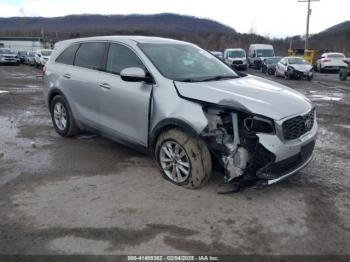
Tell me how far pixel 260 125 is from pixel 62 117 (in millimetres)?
3931

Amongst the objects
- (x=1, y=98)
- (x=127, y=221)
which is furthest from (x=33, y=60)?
(x=127, y=221)

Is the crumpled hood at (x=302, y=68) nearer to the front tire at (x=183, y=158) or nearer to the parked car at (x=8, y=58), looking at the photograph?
the front tire at (x=183, y=158)

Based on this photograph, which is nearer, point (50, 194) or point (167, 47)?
point (50, 194)

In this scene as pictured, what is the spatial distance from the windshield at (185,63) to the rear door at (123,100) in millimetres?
253

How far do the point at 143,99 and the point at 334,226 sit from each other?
2.62 meters

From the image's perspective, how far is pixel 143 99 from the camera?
194 inches

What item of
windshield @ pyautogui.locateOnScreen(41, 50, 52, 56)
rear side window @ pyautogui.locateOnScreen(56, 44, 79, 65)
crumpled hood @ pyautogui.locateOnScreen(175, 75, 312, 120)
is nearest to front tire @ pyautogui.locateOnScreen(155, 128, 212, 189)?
crumpled hood @ pyautogui.locateOnScreen(175, 75, 312, 120)

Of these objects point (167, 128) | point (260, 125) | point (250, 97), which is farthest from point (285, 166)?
point (167, 128)

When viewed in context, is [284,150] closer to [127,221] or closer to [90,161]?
[127,221]

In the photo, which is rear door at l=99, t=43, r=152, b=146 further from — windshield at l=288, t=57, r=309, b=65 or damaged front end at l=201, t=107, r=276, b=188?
windshield at l=288, t=57, r=309, b=65

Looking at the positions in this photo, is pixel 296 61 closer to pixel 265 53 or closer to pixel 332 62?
pixel 332 62

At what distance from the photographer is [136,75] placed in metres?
4.83

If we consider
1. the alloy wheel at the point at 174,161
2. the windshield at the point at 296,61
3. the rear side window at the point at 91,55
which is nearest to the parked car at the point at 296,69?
the windshield at the point at 296,61

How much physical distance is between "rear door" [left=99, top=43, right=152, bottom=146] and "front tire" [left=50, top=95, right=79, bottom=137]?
3.67 ft
